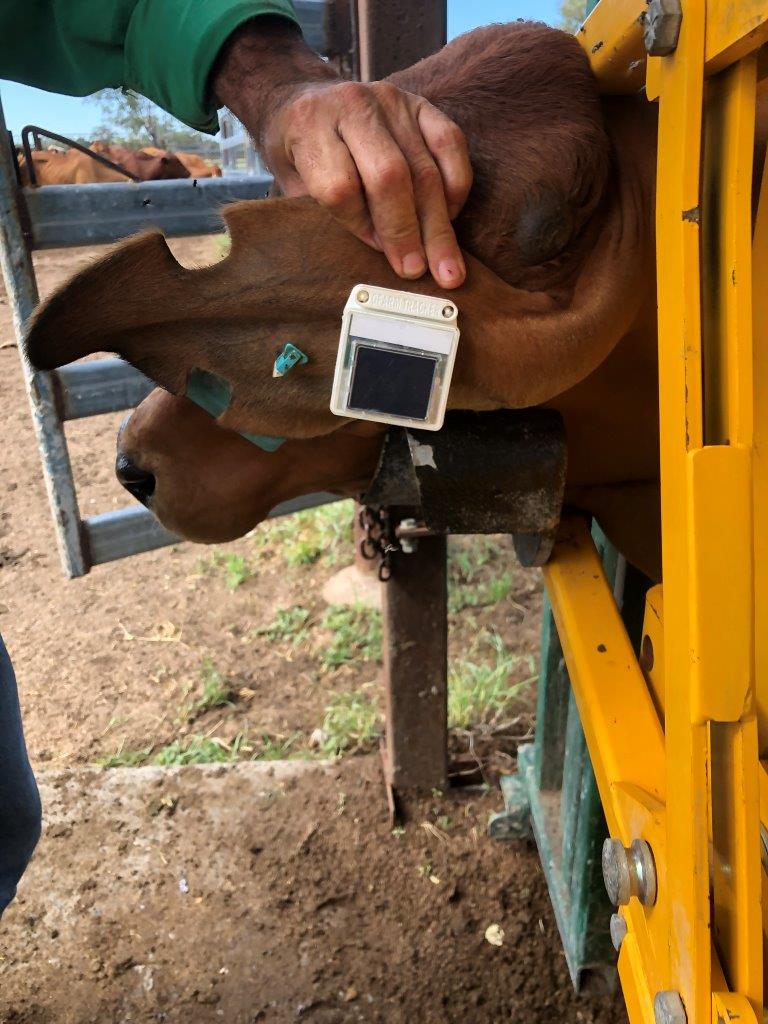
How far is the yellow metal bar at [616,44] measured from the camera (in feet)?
3.27

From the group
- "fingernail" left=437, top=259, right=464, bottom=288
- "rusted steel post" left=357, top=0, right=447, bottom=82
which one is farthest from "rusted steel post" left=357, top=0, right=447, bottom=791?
"fingernail" left=437, top=259, right=464, bottom=288

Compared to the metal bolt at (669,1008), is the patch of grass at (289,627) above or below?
below

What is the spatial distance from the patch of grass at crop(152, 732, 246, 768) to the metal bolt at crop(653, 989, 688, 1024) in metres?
2.11

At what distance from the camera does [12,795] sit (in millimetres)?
1677

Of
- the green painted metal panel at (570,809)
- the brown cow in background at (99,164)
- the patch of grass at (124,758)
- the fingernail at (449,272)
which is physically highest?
the fingernail at (449,272)

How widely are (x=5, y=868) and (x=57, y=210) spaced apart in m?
1.50

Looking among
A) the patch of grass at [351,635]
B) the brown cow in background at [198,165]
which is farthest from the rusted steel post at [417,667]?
the brown cow in background at [198,165]

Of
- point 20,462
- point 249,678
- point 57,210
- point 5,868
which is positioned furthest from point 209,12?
point 20,462

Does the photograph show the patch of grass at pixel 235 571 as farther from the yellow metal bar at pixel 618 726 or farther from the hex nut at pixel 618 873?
the hex nut at pixel 618 873

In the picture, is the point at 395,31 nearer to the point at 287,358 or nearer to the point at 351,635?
the point at 287,358

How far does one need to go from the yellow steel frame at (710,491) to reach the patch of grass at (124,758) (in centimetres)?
230

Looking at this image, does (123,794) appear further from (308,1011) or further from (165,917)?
(308,1011)

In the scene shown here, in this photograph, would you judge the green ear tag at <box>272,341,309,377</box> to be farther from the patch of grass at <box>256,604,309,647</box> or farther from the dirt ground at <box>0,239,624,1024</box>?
the patch of grass at <box>256,604,309,647</box>

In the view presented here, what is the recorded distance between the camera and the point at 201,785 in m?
2.78
